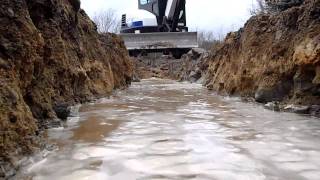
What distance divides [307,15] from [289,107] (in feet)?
7.31

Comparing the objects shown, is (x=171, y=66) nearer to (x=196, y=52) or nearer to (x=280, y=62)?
(x=196, y=52)

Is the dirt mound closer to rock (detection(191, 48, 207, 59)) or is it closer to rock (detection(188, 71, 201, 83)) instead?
rock (detection(188, 71, 201, 83))

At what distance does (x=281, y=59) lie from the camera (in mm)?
11188

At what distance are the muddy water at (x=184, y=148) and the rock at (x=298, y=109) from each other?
316 millimetres

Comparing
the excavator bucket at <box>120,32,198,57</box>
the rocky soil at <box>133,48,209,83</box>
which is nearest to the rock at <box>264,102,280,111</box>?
the rocky soil at <box>133,48,209,83</box>

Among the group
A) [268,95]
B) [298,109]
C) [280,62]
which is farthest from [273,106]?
[280,62]

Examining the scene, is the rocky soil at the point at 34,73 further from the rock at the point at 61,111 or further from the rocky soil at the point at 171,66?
the rocky soil at the point at 171,66

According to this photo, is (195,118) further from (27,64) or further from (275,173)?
(275,173)

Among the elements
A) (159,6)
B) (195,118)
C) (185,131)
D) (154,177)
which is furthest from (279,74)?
(159,6)

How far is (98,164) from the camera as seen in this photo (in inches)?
191

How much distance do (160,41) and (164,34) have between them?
699 mm

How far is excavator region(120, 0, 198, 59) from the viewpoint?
1323 inches

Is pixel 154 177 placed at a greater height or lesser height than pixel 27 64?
lesser

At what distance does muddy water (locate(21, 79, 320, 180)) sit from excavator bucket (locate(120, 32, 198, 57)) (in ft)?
81.4
